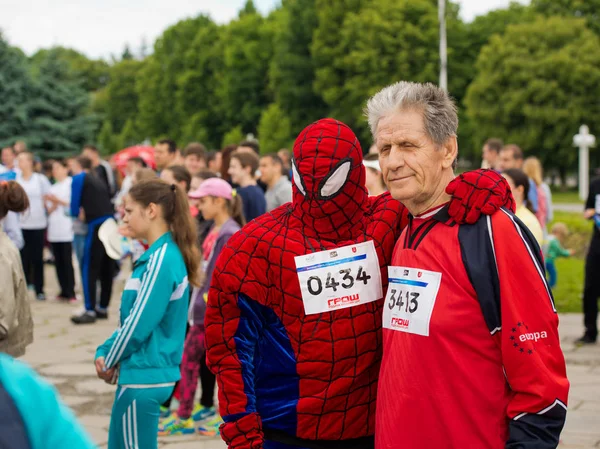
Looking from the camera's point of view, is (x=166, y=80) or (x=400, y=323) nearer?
(x=400, y=323)

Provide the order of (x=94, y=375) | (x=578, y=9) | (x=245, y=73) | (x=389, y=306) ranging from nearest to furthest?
(x=389, y=306)
(x=94, y=375)
(x=578, y=9)
(x=245, y=73)

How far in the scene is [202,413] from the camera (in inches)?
282

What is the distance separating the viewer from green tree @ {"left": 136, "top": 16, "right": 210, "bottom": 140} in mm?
82625

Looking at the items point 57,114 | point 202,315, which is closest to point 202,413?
point 202,315

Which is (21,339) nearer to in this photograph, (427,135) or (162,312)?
(162,312)

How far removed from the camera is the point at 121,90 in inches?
4370

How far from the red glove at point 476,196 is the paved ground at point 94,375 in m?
3.97

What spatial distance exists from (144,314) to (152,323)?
2.3 inches

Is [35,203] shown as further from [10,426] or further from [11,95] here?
[11,95]

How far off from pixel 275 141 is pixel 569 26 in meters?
20.4

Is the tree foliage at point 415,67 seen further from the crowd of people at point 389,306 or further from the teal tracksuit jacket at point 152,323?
the crowd of people at point 389,306

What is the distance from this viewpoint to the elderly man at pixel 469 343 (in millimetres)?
2543

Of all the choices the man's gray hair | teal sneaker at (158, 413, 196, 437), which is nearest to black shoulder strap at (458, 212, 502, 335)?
the man's gray hair

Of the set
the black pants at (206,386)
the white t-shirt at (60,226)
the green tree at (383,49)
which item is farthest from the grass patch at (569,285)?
the green tree at (383,49)
